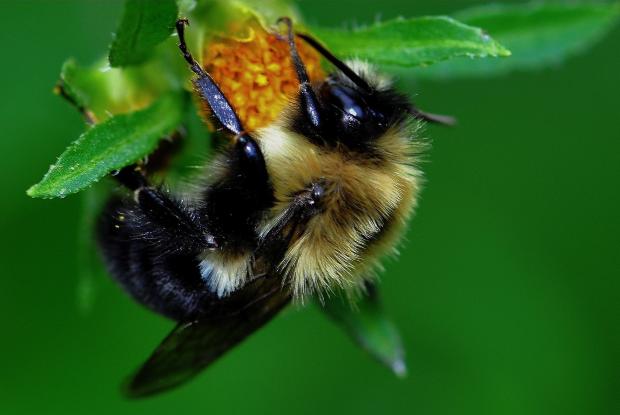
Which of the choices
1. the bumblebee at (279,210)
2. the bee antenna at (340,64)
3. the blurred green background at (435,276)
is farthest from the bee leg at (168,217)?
the blurred green background at (435,276)

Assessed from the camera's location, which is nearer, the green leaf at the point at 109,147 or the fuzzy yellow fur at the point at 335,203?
the green leaf at the point at 109,147

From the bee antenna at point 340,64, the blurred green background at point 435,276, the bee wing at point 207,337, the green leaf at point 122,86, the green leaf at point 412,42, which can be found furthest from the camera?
the blurred green background at point 435,276

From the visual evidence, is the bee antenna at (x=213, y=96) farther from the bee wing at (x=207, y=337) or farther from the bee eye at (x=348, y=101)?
the bee wing at (x=207, y=337)

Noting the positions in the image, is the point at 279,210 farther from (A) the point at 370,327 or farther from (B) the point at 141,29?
(A) the point at 370,327

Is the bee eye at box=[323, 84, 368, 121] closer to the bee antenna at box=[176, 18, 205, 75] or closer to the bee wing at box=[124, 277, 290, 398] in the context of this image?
the bee antenna at box=[176, 18, 205, 75]

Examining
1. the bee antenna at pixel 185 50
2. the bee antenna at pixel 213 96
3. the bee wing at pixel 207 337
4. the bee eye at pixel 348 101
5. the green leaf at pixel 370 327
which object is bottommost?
the green leaf at pixel 370 327

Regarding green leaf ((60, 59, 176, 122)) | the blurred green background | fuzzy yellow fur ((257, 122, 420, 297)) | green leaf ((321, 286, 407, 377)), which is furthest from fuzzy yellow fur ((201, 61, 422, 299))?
the blurred green background

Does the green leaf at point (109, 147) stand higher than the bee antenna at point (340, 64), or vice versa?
the bee antenna at point (340, 64)
